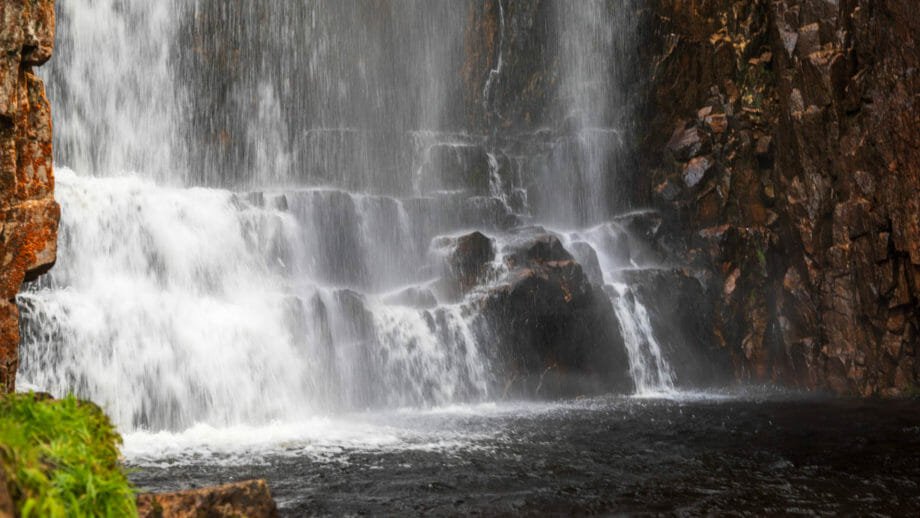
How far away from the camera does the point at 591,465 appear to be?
39.0ft

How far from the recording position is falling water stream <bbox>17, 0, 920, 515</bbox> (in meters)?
12.3

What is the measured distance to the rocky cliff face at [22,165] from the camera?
26.5ft

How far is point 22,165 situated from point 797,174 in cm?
2205

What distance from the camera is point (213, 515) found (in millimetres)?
5789

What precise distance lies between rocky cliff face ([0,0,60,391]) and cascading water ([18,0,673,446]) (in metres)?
7.33

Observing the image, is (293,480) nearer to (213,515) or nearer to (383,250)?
(213,515)

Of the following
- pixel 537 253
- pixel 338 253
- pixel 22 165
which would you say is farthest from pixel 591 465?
pixel 338 253

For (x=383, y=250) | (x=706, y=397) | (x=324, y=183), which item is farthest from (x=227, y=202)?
(x=706, y=397)

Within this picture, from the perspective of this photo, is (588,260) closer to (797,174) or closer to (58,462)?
(797,174)

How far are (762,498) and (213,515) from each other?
24.2ft

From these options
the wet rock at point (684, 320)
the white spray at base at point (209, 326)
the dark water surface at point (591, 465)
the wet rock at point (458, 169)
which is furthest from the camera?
the wet rock at point (458, 169)

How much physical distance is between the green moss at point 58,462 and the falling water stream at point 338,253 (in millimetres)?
4808

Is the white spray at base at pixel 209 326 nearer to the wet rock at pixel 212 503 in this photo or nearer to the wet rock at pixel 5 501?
the wet rock at pixel 212 503

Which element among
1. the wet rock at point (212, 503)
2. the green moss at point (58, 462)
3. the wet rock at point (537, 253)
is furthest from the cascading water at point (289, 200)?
the green moss at point (58, 462)
